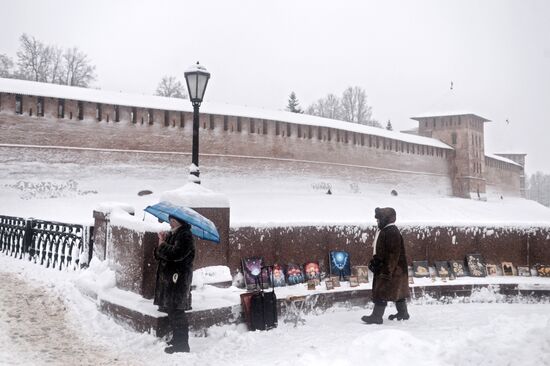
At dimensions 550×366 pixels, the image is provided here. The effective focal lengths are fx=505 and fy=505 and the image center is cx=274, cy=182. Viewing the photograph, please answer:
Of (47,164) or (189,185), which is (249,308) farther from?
(47,164)

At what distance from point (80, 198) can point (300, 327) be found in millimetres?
13763

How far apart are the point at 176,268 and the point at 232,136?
17.4 metres

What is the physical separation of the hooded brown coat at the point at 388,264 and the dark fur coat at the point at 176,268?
2008mm

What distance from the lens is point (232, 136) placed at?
21.0 m

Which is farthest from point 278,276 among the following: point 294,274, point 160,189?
point 160,189

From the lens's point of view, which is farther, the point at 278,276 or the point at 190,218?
the point at 278,276

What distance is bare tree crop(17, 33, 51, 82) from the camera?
3481 cm

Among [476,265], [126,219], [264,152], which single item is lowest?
[476,265]

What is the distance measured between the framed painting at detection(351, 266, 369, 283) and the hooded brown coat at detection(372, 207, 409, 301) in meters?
1.12

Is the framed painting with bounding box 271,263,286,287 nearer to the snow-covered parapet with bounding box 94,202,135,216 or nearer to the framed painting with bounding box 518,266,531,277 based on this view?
the snow-covered parapet with bounding box 94,202,135,216

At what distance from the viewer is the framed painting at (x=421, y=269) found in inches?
259

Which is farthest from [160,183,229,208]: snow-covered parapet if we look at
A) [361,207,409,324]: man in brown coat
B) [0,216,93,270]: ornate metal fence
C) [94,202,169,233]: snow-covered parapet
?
[0,216,93,270]: ornate metal fence

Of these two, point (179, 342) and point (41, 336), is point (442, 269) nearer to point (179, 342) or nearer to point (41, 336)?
point (179, 342)

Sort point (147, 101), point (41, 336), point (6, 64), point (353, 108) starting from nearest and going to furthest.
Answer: point (41, 336) → point (147, 101) → point (6, 64) → point (353, 108)
